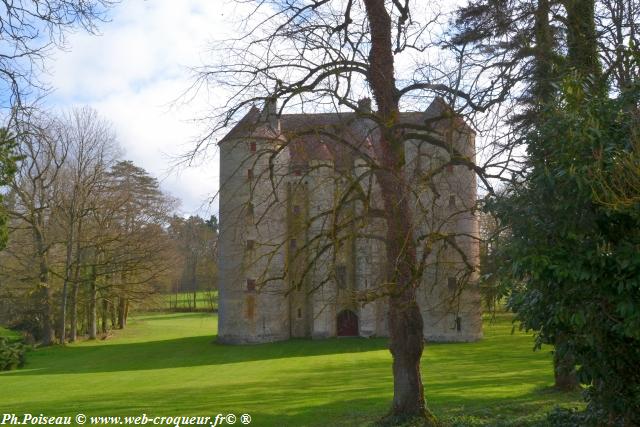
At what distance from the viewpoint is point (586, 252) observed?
6.20m

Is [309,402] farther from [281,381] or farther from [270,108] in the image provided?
[270,108]

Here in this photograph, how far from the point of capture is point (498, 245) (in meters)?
8.68

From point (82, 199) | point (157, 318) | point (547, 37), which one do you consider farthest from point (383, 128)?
point (157, 318)

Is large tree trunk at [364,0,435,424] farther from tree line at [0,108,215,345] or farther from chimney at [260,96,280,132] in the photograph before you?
tree line at [0,108,215,345]

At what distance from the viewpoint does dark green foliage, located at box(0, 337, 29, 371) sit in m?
30.3

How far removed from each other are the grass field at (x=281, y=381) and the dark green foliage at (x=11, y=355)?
1130mm

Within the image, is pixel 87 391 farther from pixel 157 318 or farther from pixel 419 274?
pixel 157 318

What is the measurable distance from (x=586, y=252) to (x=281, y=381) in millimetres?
17175

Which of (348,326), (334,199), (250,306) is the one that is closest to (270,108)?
(334,199)

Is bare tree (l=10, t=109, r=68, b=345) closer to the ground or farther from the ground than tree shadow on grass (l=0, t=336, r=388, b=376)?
farther from the ground

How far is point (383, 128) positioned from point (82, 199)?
34744 millimetres

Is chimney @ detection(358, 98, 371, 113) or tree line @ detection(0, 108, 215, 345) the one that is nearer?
chimney @ detection(358, 98, 371, 113)

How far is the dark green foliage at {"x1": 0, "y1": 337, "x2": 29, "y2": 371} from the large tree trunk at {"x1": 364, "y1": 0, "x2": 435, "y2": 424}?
26112 mm

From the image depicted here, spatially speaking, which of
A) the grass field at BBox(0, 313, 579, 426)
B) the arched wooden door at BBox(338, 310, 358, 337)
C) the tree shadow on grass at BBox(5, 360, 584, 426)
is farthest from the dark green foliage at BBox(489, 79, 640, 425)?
the arched wooden door at BBox(338, 310, 358, 337)
